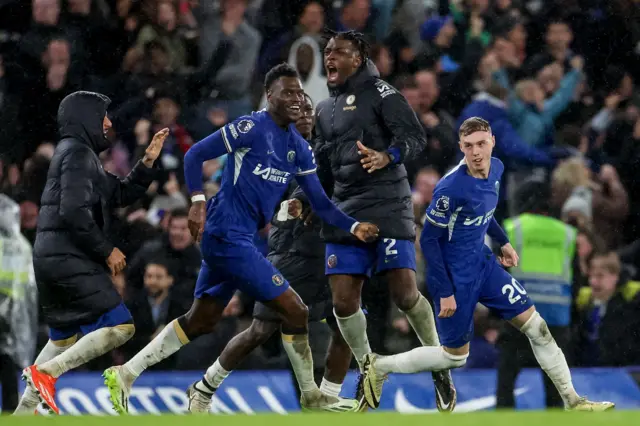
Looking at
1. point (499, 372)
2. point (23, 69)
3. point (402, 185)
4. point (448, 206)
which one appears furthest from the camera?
Answer: point (23, 69)

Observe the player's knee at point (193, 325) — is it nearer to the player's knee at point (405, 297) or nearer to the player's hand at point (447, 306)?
the player's knee at point (405, 297)

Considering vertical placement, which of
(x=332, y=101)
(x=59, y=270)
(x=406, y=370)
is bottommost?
(x=406, y=370)

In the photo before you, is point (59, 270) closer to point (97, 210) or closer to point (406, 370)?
point (97, 210)

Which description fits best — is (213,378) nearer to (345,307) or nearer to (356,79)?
(345,307)

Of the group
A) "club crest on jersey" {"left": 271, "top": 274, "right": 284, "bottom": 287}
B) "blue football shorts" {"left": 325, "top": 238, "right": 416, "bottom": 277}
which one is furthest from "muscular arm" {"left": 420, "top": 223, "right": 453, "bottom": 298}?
"club crest on jersey" {"left": 271, "top": 274, "right": 284, "bottom": 287}

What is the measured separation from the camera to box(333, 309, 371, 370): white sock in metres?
8.66

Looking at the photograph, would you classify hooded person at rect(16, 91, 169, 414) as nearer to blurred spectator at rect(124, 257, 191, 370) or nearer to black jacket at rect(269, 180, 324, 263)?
black jacket at rect(269, 180, 324, 263)

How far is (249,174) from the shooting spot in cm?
823

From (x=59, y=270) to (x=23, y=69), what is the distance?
4.37 m

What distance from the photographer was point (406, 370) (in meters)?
8.54

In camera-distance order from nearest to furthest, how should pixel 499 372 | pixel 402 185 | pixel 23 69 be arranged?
pixel 402 185 → pixel 499 372 → pixel 23 69

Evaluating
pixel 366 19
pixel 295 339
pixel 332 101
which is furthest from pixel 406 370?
pixel 366 19

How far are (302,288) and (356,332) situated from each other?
781mm

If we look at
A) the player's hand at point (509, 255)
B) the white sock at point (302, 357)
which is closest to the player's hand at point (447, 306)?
the player's hand at point (509, 255)
